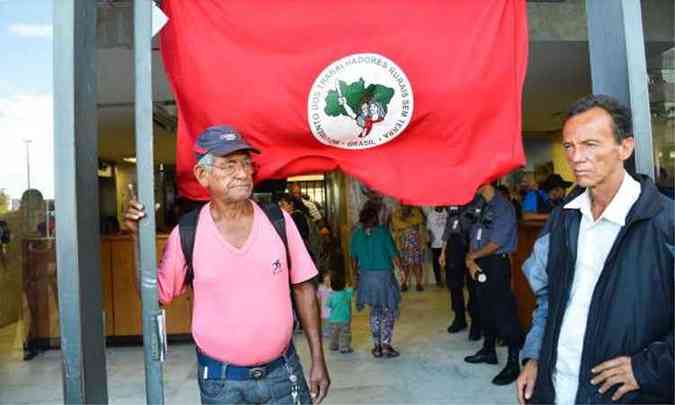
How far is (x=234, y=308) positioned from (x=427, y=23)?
1.46 metres

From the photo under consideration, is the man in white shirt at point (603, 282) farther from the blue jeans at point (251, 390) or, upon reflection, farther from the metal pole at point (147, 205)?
the metal pole at point (147, 205)

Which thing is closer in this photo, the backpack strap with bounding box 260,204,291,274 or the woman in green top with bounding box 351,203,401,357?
the backpack strap with bounding box 260,204,291,274

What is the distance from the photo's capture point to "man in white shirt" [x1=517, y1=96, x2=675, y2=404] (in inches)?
70.9

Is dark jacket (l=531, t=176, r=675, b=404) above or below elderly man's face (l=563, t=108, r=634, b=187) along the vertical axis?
below

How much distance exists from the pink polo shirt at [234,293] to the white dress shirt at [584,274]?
1048 millimetres

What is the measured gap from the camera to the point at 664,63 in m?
6.54

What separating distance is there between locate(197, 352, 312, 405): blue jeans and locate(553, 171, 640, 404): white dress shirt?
1.05m

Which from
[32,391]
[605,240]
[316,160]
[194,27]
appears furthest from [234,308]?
[32,391]

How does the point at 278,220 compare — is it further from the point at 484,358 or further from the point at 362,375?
the point at 484,358

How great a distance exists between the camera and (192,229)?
7.47 ft

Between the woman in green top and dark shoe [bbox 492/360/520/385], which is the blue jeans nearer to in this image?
dark shoe [bbox 492/360/520/385]

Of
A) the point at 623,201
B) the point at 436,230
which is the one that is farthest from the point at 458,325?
the point at 623,201

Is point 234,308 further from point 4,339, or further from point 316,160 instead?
point 4,339

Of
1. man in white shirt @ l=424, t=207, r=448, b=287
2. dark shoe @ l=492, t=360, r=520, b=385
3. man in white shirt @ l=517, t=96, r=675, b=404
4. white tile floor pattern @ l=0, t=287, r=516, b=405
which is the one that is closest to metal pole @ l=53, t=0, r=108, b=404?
man in white shirt @ l=517, t=96, r=675, b=404
